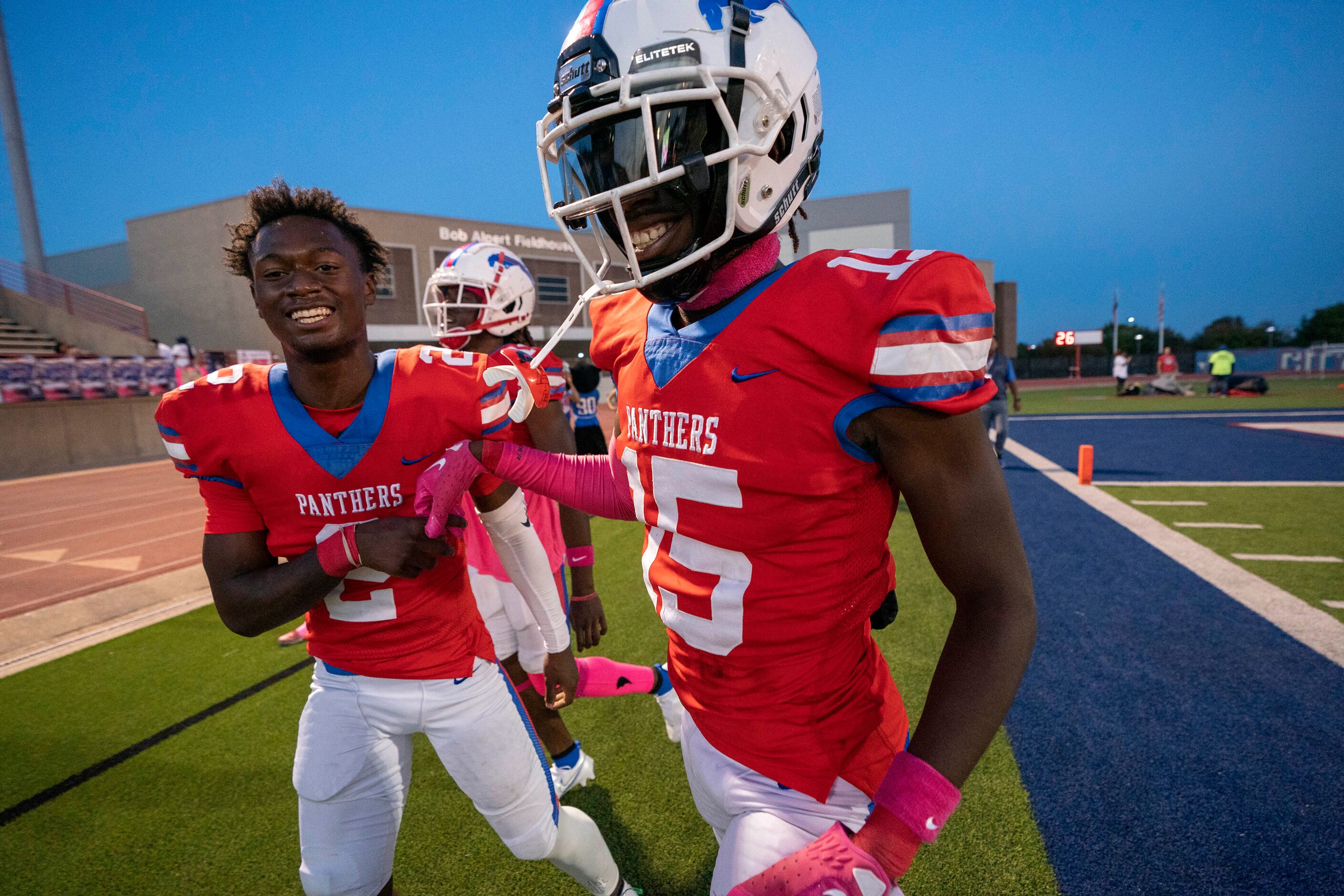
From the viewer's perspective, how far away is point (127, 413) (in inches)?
601

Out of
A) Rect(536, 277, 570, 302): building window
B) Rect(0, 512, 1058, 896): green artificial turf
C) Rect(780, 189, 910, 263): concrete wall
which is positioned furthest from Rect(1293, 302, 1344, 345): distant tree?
Rect(0, 512, 1058, 896): green artificial turf

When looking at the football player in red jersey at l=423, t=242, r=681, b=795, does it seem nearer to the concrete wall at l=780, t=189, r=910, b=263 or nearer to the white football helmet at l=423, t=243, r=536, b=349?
the white football helmet at l=423, t=243, r=536, b=349

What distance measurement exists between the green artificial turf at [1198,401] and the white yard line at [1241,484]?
1210 centimetres

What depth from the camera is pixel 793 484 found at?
1176 mm

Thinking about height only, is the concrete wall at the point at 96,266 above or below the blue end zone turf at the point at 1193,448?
above

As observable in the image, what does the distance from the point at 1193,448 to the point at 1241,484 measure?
3.90 m

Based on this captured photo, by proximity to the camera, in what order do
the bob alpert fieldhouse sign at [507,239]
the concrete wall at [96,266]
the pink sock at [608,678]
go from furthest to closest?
the bob alpert fieldhouse sign at [507,239], the concrete wall at [96,266], the pink sock at [608,678]

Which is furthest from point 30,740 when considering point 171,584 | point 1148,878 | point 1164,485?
point 1164,485

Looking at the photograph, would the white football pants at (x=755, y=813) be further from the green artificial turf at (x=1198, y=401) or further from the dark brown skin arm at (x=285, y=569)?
the green artificial turf at (x=1198, y=401)

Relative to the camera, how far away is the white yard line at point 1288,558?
543cm

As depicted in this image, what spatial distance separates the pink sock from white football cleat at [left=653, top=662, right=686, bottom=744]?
0.15m

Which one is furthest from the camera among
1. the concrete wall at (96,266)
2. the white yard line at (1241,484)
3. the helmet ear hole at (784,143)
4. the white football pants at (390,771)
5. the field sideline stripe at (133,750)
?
the concrete wall at (96,266)

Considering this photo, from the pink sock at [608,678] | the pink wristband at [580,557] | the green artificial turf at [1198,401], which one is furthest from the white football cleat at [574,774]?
the green artificial turf at [1198,401]

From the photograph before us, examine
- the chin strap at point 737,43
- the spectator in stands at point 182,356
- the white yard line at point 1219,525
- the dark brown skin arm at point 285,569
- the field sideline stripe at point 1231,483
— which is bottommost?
the white yard line at point 1219,525
